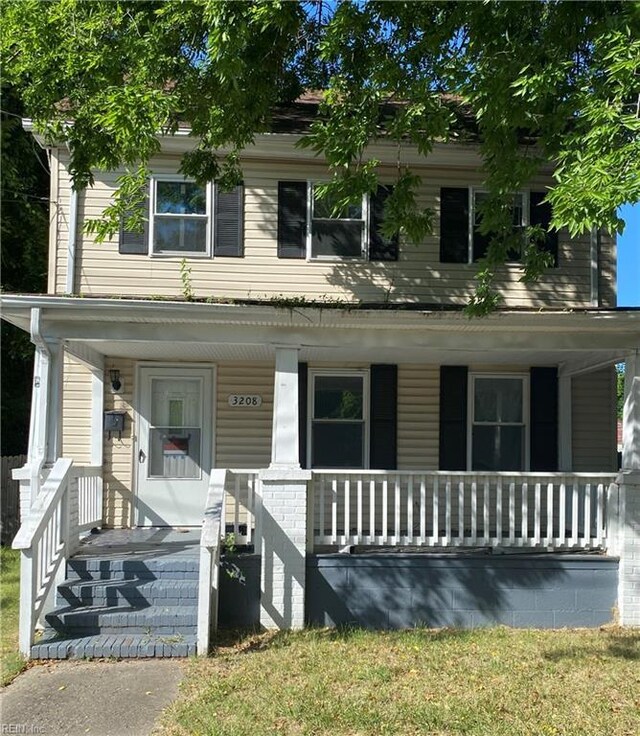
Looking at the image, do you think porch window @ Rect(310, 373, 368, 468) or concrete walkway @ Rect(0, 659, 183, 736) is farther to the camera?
porch window @ Rect(310, 373, 368, 468)

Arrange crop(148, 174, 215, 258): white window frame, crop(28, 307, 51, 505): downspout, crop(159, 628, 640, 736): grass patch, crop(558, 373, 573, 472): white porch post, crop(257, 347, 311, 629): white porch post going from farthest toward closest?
crop(558, 373, 573, 472): white porch post → crop(148, 174, 215, 258): white window frame → crop(28, 307, 51, 505): downspout → crop(257, 347, 311, 629): white porch post → crop(159, 628, 640, 736): grass patch

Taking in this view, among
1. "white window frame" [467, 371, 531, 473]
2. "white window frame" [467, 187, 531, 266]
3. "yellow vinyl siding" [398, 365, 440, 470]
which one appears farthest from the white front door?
"white window frame" [467, 187, 531, 266]

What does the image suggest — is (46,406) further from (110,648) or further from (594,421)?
(594,421)

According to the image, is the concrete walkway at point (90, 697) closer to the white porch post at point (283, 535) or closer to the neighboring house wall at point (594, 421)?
the white porch post at point (283, 535)

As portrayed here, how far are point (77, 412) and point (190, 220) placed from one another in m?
3.03

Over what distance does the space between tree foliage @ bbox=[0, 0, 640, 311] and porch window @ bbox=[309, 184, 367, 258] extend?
2.43 meters

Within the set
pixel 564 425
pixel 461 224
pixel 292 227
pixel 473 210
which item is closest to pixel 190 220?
pixel 292 227

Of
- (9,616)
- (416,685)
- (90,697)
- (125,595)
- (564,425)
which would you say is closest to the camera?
(90,697)

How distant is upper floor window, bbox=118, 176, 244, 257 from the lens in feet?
29.4

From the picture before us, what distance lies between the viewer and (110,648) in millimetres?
6047

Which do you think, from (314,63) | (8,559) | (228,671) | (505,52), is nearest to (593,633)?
(228,671)

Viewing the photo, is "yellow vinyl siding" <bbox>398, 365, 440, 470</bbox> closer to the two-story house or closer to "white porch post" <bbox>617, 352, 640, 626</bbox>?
the two-story house

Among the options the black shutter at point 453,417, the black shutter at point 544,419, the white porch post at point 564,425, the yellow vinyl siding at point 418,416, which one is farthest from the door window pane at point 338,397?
the white porch post at point 564,425

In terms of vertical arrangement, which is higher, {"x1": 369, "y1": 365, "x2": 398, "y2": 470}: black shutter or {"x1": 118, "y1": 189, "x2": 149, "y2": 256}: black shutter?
{"x1": 118, "y1": 189, "x2": 149, "y2": 256}: black shutter
